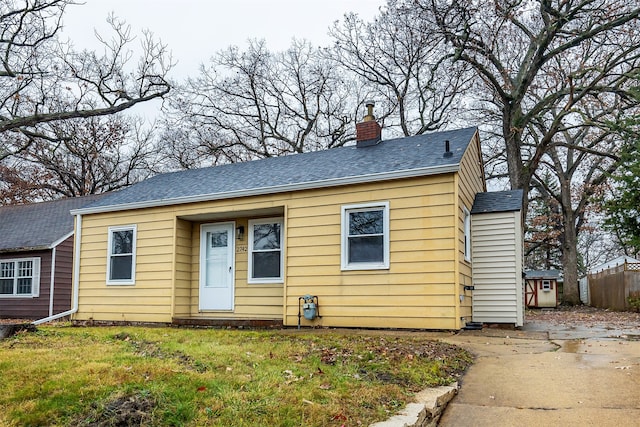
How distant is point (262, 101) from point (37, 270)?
13.3m

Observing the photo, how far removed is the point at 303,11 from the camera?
20688mm

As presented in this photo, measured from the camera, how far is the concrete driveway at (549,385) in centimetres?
421

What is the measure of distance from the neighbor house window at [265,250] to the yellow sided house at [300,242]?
0.02 m

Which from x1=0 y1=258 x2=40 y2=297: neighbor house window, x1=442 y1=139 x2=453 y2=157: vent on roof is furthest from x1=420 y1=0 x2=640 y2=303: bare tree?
x1=0 y1=258 x2=40 y2=297: neighbor house window

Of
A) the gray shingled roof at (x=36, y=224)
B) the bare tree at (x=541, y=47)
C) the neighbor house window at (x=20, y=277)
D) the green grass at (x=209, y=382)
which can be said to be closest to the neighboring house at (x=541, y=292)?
the bare tree at (x=541, y=47)

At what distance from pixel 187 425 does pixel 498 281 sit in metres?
8.22

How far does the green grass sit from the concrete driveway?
385 mm

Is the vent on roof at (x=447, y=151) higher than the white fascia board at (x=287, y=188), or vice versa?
the vent on roof at (x=447, y=151)

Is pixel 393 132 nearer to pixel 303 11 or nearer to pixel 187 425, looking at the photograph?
pixel 303 11

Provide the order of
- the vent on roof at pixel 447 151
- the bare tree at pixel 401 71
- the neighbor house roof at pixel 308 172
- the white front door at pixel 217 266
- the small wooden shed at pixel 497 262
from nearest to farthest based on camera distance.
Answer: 1. the vent on roof at pixel 447 151
2. the neighbor house roof at pixel 308 172
3. the small wooden shed at pixel 497 262
4. the white front door at pixel 217 266
5. the bare tree at pixel 401 71

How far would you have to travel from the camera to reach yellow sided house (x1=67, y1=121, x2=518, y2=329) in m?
8.97

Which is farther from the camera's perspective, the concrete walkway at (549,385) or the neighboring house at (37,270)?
the neighboring house at (37,270)

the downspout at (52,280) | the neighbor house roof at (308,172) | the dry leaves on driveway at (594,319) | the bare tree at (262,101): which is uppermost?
the bare tree at (262,101)

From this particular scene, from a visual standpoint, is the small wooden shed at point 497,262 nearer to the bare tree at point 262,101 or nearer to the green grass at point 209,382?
the green grass at point 209,382
